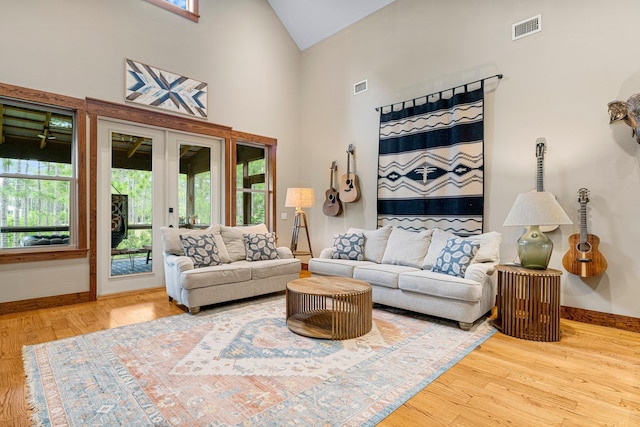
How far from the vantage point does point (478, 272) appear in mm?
3082

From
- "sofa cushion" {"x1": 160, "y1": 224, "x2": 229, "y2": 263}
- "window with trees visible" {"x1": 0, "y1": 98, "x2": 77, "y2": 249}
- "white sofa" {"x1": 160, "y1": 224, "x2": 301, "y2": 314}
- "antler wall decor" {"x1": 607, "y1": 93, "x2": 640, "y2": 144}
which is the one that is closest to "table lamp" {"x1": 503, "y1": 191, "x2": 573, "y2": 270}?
"antler wall decor" {"x1": 607, "y1": 93, "x2": 640, "y2": 144}

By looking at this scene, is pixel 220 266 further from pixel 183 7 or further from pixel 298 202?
pixel 183 7

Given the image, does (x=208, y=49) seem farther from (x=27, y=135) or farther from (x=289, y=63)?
(x=27, y=135)

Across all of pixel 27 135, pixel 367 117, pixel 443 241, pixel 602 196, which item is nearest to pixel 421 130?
pixel 367 117

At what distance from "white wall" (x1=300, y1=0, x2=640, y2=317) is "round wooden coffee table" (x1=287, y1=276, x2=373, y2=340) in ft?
6.38

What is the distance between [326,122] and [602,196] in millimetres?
3922

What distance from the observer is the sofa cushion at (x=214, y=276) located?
3408 millimetres

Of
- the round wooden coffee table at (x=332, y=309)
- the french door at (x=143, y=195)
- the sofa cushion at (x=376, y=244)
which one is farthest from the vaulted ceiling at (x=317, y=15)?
the round wooden coffee table at (x=332, y=309)

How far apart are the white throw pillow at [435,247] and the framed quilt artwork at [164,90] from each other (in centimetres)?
368

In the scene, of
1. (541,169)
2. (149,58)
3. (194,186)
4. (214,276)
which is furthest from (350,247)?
(149,58)

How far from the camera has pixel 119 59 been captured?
165 inches

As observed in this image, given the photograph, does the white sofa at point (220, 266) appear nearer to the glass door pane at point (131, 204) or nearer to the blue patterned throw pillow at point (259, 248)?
the blue patterned throw pillow at point (259, 248)

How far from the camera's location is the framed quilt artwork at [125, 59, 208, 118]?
4305 millimetres

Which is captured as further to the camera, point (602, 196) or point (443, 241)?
point (443, 241)
